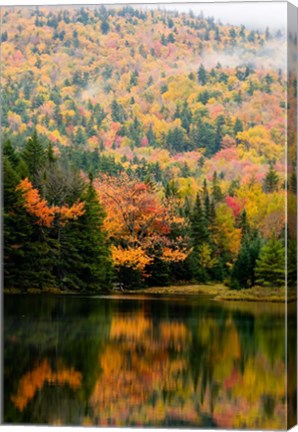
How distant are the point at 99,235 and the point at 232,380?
109 inches

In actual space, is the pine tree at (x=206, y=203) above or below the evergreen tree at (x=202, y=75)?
below

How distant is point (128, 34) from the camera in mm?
24266

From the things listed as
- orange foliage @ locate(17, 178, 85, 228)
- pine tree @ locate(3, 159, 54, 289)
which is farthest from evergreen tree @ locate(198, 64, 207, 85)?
pine tree @ locate(3, 159, 54, 289)

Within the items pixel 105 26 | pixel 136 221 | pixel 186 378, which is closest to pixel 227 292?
pixel 186 378

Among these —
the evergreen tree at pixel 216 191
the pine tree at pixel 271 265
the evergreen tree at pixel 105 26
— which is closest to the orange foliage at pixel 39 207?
the evergreen tree at pixel 216 191

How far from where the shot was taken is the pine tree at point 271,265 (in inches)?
925

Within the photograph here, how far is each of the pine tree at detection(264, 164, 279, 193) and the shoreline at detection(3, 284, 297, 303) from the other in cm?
129

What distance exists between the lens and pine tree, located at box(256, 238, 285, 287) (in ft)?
77.1

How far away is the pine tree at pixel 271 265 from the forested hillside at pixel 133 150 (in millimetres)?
23

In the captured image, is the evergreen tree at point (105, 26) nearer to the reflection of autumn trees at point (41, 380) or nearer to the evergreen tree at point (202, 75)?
the evergreen tree at point (202, 75)

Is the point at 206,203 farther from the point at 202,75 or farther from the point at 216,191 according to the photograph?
the point at 202,75

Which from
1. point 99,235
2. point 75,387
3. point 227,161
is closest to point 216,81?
point 227,161

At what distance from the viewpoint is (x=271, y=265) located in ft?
77.5

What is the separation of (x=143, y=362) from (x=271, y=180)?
2898mm
